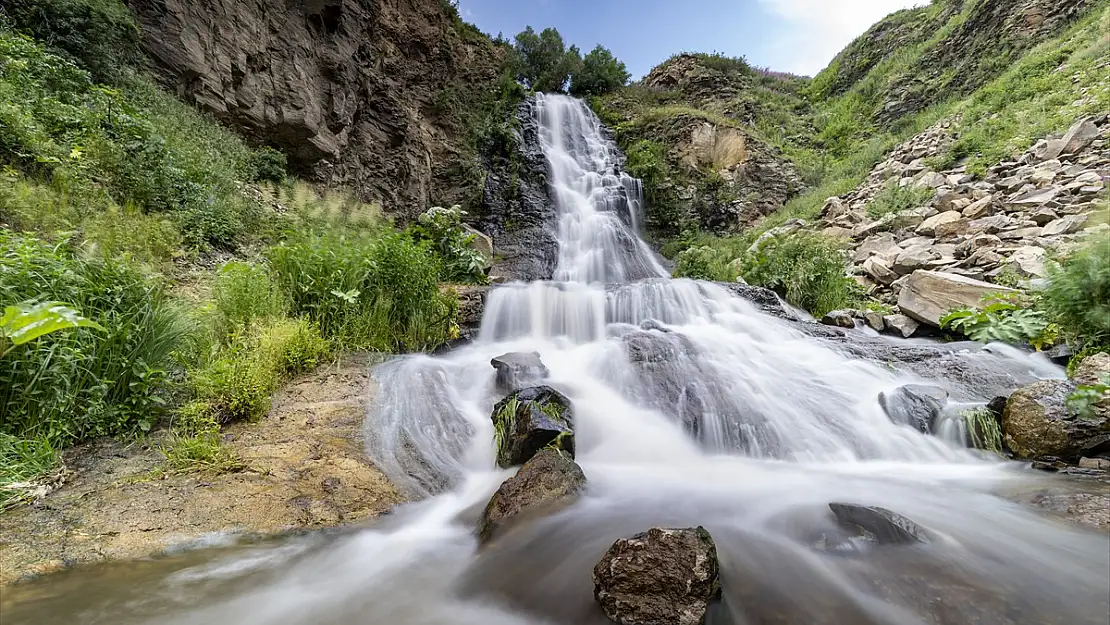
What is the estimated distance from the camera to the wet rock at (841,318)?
266 inches

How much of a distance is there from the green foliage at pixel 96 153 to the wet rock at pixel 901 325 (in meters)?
8.75

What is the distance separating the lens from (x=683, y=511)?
9.48ft

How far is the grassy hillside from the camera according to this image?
8.39 feet

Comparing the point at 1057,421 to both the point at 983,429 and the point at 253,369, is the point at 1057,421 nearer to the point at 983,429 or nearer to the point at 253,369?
the point at 983,429

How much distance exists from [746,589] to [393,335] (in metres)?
4.27

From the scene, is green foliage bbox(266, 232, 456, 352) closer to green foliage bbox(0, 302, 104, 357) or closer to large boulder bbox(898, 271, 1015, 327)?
green foliage bbox(0, 302, 104, 357)

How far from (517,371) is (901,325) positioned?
545 centimetres

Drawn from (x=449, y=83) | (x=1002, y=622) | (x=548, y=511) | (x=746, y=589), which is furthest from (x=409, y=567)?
(x=449, y=83)

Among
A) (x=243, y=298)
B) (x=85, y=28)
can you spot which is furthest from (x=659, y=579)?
(x=85, y=28)

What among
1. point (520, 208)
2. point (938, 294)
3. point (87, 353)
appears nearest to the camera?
point (87, 353)

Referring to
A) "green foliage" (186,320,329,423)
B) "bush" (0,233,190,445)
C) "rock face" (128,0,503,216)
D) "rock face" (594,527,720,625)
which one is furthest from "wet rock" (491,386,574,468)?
"rock face" (128,0,503,216)

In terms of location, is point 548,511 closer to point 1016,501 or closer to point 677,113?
point 1016,501

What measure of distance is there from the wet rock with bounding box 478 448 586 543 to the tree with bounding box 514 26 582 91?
1809cm

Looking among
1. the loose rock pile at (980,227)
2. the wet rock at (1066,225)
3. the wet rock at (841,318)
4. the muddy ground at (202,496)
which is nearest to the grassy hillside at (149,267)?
the muddy ground at (202,496)
